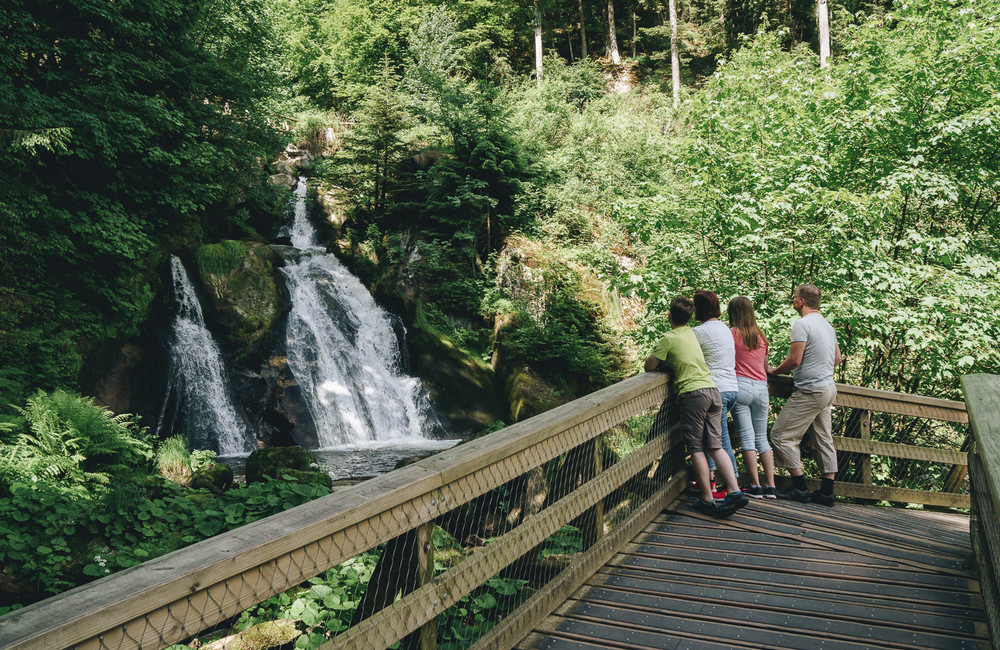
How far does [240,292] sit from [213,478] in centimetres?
635

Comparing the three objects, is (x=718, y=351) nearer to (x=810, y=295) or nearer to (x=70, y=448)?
(x=810, y=295)

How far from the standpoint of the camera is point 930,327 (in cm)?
718

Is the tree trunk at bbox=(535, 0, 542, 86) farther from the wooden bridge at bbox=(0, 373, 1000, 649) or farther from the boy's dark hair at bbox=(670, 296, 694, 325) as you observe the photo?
the wooden bridge at bbox=(0, 373, 1000, 649)

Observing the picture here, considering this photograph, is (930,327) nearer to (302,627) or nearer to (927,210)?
(927,210)

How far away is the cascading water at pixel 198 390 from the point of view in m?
13.6

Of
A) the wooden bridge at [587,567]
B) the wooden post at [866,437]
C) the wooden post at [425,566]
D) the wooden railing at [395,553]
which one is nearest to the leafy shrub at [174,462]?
the wooden bridge at [587,567]

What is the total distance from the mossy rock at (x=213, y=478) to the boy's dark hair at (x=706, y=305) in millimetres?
8310

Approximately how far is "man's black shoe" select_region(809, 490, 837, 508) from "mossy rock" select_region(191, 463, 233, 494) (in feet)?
28.6

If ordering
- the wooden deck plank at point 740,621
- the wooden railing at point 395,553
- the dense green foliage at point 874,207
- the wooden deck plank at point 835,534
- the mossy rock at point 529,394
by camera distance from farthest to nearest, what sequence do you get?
the mossy rock at point 529,394
the dense green foliage at point 874,207
the wooden deck plank at point 835,534
the wooden deck plank at point 740,621
the wooden railing at point 395,553

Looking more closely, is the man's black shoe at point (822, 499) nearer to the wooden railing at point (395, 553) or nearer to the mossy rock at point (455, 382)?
the wooden railing at point (395, 553)

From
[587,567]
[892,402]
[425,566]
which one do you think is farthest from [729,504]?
[425,566]

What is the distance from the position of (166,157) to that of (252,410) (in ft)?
19.8

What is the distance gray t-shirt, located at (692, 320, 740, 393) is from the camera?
5195 millimetres

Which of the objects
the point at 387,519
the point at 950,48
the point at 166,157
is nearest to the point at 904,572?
the point at 387,519
